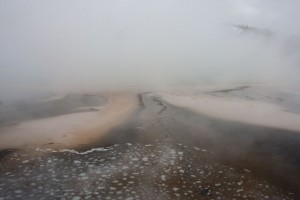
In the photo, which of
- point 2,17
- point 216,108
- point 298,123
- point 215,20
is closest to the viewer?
point 298,123

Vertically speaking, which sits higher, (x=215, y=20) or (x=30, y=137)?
(x=215, y=20)

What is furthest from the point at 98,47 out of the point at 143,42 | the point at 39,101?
the point at 39,101

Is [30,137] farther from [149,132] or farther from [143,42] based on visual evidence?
[143,42]

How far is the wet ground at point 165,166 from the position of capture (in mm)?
2904

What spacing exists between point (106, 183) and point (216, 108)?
3.58 metres

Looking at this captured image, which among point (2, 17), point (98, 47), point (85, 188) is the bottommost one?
point (85, 188)

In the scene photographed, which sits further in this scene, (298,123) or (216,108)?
(216,108)

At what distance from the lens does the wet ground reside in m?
2.90

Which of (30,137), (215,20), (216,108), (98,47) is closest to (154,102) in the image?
(216,108)

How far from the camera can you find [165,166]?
3430 millimetres

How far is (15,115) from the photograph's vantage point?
5.26m

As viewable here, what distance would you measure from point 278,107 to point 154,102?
2.61 m

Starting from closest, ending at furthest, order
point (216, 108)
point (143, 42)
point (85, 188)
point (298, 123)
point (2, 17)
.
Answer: point (85, 188), point (298, 123), point (216, 108), point (2, 17), point (143, 42)

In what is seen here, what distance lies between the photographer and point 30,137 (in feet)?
13.9
